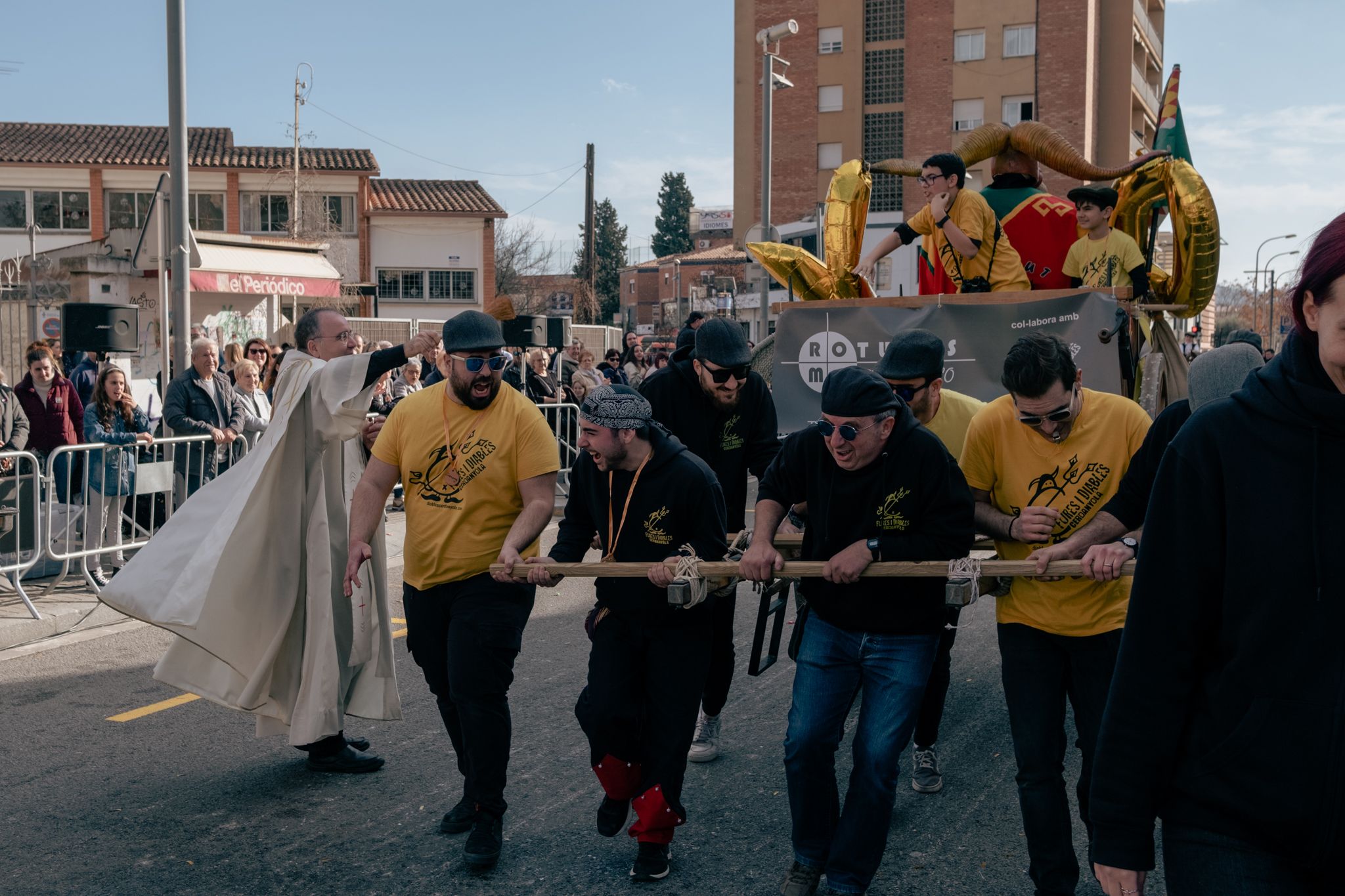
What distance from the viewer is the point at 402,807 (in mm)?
5020

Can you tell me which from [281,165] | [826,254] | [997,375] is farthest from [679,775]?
[281,165]

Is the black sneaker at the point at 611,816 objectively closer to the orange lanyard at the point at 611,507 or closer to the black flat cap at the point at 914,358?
the orange lanyard at the point at 611,507

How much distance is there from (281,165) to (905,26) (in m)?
28.7

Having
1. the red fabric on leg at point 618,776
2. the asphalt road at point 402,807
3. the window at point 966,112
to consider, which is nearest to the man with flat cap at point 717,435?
the asphalt road at point 402,807

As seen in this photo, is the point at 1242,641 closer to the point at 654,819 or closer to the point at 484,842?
the point at 654,819

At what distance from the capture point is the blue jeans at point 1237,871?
6.67 ft

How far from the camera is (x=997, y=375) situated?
6977 mm

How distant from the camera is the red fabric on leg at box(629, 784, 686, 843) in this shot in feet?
14.2

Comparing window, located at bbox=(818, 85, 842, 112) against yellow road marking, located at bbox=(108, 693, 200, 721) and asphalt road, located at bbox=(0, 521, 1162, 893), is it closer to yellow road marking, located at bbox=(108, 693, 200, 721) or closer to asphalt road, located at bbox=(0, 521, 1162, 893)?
asphalt road, located at bbox=(0, 521, 1162, 893)

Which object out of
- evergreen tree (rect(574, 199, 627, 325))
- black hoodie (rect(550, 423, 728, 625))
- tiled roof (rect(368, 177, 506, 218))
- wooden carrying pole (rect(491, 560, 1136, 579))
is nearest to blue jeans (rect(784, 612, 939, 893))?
wooden carrying pole (rect(491, 560, 1136, 579))

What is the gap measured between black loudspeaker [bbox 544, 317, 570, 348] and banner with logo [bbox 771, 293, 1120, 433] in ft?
24.8

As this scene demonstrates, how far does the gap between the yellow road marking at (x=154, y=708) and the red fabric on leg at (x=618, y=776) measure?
Result: 2.65 meters

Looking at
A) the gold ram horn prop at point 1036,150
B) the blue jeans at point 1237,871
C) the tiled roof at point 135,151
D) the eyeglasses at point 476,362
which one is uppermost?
the tiled roof at point 135,151

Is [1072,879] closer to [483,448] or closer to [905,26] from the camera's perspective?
[483,448]
